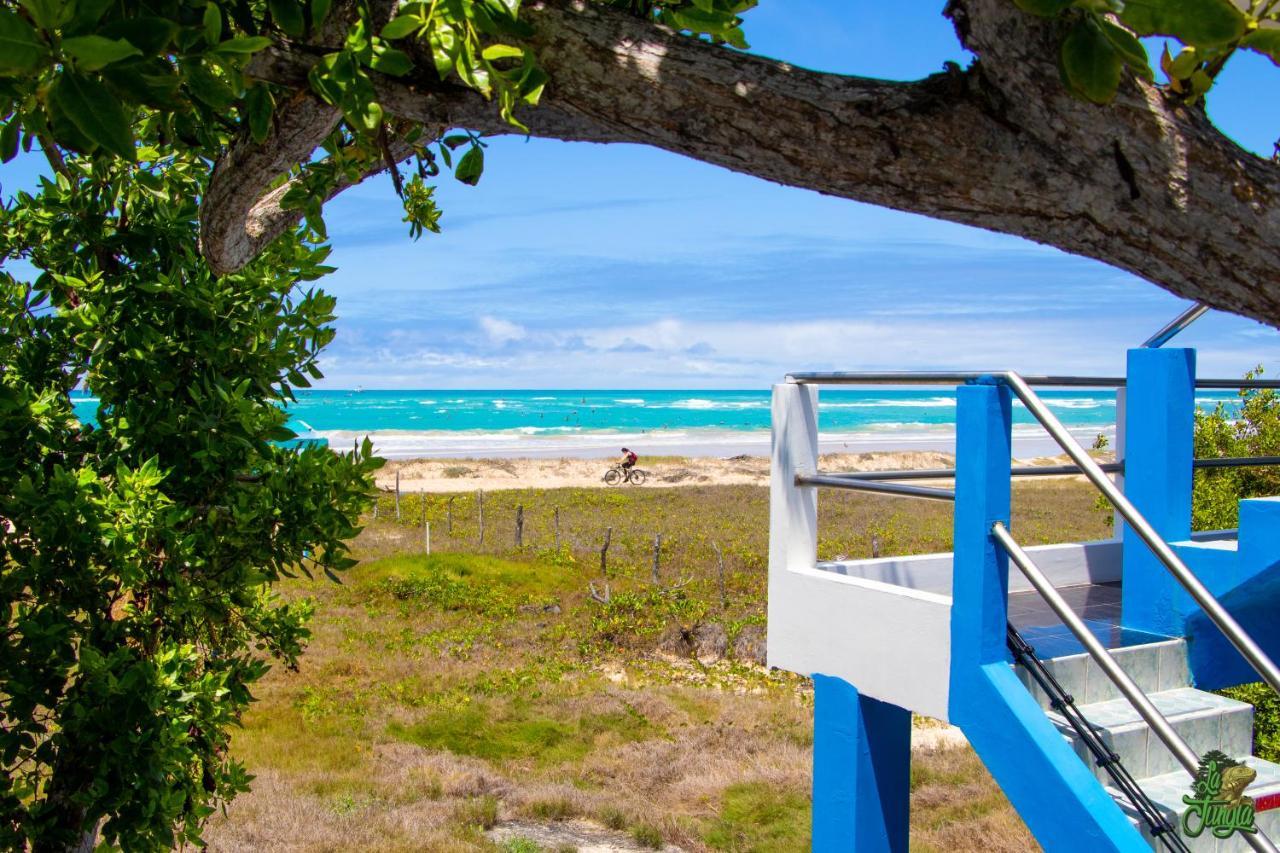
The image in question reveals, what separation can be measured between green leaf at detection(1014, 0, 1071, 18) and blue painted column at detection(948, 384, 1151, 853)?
2039 millimetres

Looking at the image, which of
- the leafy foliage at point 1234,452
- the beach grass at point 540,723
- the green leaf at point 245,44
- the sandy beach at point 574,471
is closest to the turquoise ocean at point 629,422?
the sandy beach at point 574,471

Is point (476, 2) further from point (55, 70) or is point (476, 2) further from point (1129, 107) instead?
point (1129, 107)

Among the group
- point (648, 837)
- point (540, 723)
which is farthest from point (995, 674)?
point (540, 723)

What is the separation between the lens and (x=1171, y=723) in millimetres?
3805

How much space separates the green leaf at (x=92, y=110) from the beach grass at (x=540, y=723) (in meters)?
8.43

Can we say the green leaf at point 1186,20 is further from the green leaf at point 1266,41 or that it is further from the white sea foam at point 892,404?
the white sea foam at point 892,404

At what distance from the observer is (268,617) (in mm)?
4816

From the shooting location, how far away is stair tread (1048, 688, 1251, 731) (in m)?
3.71

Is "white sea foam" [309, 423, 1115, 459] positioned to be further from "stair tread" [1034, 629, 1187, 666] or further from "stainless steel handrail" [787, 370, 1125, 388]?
"stair tread" [1034, 629, 1187, 666]

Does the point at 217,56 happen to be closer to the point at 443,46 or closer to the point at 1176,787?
the point at 443,46

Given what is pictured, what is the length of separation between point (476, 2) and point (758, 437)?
75508 millimetres

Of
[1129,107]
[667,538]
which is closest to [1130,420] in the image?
[1129,107]

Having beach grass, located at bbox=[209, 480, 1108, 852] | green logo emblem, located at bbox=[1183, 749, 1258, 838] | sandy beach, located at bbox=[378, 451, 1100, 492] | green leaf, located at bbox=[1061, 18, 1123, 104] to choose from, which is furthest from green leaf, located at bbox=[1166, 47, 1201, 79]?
sandy beach, located at bbox=[378, 451, 1100, 492]

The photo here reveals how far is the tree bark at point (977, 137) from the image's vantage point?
1.54m
